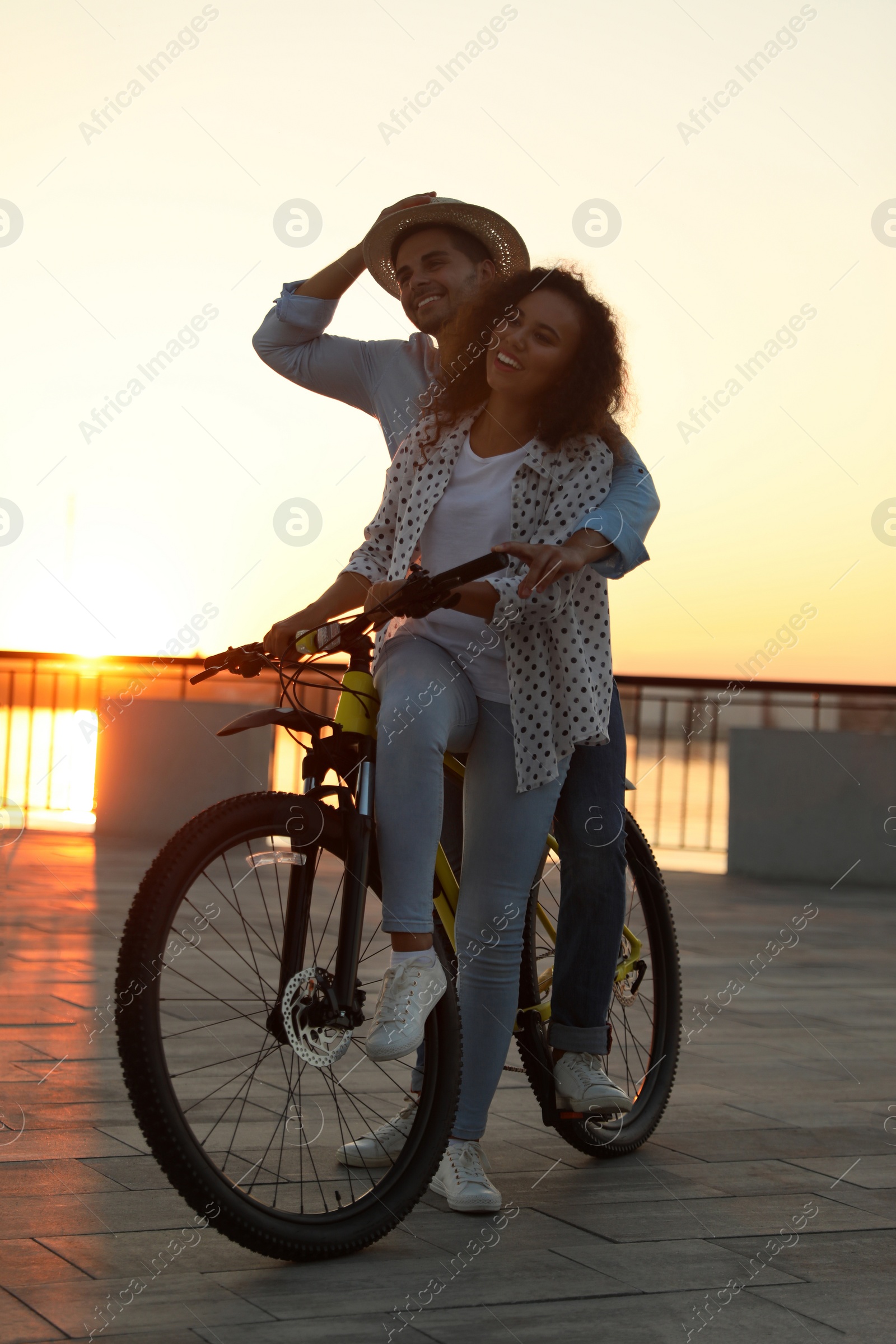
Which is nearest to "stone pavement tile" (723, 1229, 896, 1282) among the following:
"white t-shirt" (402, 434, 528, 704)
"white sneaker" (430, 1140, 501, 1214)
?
"white sneaker" (430, 1140, 501, 1214)

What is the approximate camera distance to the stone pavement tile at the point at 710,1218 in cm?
226

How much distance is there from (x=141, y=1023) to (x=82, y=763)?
8773 millimetres

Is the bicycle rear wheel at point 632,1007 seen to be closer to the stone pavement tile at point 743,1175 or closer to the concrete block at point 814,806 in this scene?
the stone pavement tile at point 743,1175

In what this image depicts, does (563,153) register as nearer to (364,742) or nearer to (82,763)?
(364,742)

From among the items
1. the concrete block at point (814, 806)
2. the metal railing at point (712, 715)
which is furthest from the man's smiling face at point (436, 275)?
the metal railing at point (712, 715)

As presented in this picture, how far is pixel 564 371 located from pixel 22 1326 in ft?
5.49

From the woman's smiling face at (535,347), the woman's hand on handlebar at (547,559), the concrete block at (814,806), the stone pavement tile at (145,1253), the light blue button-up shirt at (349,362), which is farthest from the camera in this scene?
the concrete block at (814,806)

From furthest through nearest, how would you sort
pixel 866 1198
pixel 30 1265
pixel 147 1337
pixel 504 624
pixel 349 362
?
pixel 349 362, pixel 866 1198, pixel 504 624, pixel 30 1265, pixel 147 1337

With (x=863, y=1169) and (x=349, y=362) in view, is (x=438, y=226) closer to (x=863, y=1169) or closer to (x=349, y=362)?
(x=349, y=362)

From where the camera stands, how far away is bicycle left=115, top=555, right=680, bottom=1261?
1.85 meters

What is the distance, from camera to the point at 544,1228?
7.36ft

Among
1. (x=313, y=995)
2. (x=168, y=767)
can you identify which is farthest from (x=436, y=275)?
(x=168, y=767)

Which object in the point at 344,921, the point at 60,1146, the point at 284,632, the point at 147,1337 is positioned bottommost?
the point at 60,1146

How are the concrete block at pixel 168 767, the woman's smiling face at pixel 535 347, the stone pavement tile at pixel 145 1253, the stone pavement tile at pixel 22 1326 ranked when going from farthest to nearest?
the concrete block at pixel 168 767
the woman's smiling face at pixel 535 347
the stone pavement tile at pixel 145 1253
the stone pavement tile at pixel 22 1326
